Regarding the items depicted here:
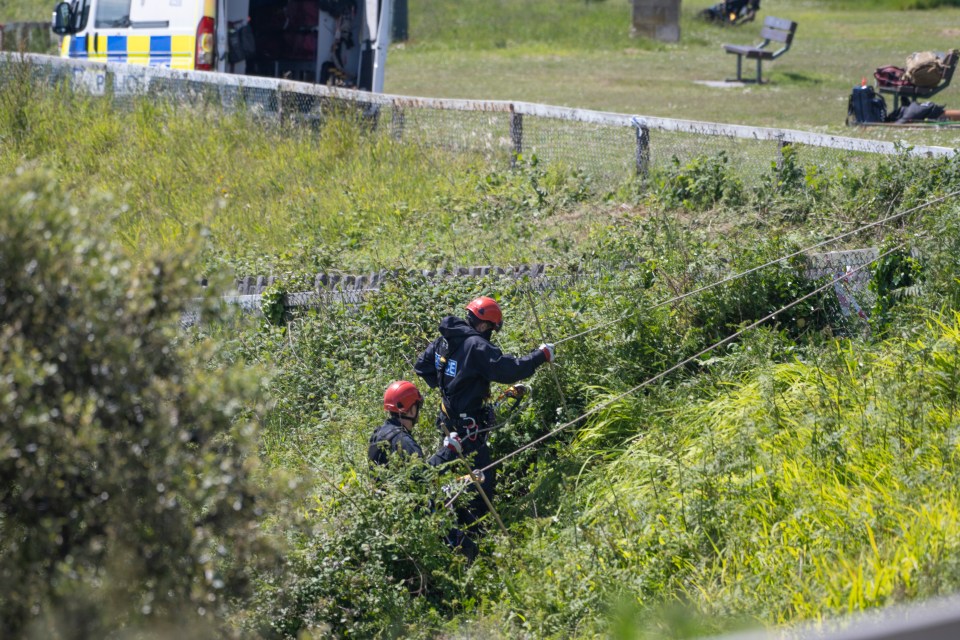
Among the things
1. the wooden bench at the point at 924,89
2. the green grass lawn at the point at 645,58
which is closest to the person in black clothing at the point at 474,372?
the green grass lawn at the point at 645,58

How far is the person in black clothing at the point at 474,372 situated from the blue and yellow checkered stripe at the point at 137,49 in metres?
8.48

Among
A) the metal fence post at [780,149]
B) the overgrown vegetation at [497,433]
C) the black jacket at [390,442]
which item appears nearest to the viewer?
the overgrown vegetation at [497,433]

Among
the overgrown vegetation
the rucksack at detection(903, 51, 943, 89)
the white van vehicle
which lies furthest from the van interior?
the rucksack at detection(903, 51, 943, 89)

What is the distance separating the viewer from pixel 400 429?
6.61 m

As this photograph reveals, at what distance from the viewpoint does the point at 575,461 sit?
684cm

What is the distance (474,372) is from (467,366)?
6 cm

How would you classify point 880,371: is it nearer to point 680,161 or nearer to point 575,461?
point 575,461

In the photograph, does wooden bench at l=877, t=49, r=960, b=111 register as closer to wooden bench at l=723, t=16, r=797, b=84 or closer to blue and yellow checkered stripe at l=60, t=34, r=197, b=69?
wooden bench at l=723, t=16, r=797, b=84

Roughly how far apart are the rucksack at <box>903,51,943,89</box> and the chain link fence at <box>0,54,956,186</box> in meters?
5.60

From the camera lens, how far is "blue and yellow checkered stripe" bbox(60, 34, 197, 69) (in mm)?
13992

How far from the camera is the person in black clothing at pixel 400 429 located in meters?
6.51

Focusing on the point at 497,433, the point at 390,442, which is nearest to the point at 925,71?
the point at 497,433

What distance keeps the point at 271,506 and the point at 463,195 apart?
24.8 ft

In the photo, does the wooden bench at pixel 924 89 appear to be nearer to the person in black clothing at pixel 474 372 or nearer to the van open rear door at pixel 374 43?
the van open rear door at pixel 374 43
